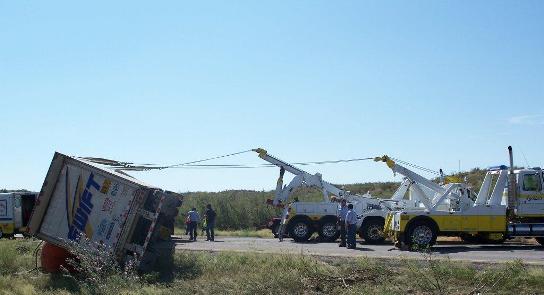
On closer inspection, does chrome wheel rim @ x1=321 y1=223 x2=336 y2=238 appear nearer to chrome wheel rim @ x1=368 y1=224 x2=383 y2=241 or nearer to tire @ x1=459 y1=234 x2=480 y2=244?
chrome wheel rim @ x1=368 y1=224 x2=383 y2=241

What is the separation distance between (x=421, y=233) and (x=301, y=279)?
8.94m

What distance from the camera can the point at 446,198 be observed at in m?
21.0

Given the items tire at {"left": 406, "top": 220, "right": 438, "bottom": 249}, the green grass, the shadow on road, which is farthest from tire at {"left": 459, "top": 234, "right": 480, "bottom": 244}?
the green grass

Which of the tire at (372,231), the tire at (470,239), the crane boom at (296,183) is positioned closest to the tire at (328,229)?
the crane boom at (296,183)

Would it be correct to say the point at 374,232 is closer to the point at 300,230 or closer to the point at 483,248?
the point at 300,230

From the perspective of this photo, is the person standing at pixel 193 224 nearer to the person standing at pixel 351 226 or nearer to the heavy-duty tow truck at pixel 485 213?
the person standing at pixel 351 226

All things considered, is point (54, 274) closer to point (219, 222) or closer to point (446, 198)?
point (446, 198)

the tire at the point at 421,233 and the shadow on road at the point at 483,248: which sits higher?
the tire at the point at 421,233

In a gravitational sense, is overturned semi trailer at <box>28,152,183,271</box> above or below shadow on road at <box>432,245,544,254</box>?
above

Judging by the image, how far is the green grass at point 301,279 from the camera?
1123 cm

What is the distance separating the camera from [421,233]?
20344 millimetres

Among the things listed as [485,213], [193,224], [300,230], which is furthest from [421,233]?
[193,224]

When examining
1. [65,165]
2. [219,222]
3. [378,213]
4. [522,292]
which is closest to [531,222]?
[378,213]

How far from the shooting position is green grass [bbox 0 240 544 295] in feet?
36.9
